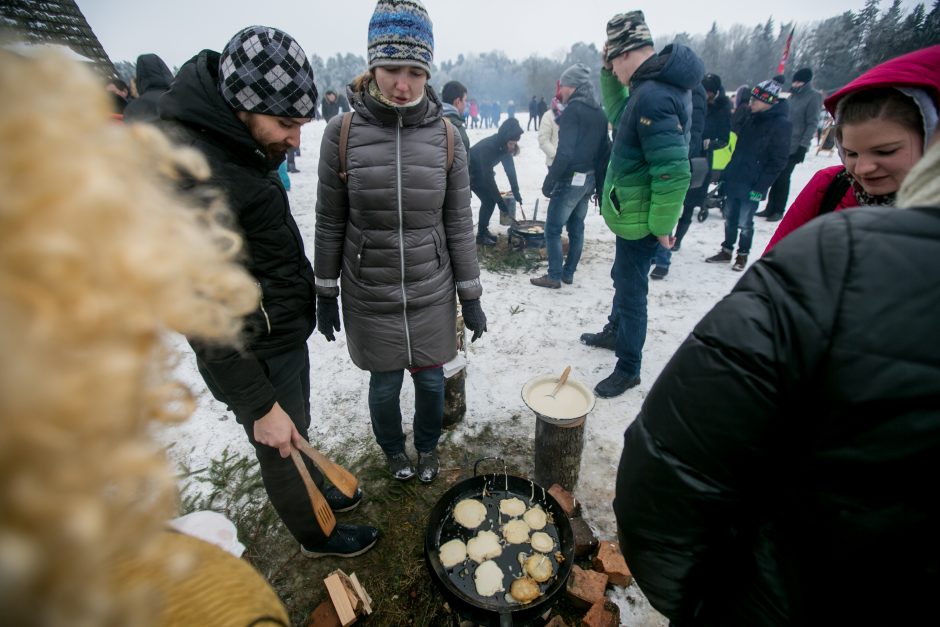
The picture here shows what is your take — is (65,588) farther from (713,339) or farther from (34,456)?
(713,339)

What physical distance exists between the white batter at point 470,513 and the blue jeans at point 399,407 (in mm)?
644

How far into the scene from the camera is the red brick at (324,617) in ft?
6.66

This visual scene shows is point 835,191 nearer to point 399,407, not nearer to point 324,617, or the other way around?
point 399,407

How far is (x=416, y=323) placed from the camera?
236 centimetres

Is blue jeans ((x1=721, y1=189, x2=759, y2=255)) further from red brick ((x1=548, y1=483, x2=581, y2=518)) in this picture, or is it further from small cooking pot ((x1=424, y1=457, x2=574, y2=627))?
small cooking pot ((x1=424, y1=457, x2=574, y2=627))

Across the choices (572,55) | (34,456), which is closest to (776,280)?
(34,456)

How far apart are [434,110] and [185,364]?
3.78 meters

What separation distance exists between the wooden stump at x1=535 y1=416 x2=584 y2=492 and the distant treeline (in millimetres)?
2233

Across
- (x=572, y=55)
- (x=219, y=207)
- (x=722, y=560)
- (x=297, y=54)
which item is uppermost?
(x=572, y=55)

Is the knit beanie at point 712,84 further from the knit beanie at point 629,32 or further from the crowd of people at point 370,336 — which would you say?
the crowd of people at point 370,336

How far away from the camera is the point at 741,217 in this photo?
238 inches

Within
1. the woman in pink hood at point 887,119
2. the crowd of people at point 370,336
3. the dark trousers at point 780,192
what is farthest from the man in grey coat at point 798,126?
the crowd of people at point 370,336

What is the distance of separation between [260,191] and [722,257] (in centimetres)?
699

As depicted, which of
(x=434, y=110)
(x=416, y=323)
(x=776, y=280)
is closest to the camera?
(x=776, y=280)
